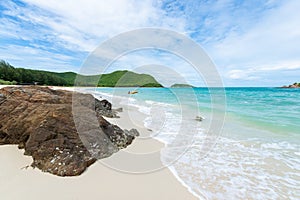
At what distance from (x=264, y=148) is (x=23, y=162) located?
22.1 ft

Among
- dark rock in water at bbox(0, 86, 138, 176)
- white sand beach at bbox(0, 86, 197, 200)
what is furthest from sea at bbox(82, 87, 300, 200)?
dark rock in water at bbox(0, 86, 138, 176)

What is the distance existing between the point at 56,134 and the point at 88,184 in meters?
1.47

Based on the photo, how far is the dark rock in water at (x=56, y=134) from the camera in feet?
10.9

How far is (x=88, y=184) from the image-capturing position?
9.65 ft

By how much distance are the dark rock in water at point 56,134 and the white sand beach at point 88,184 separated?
0.19 meters

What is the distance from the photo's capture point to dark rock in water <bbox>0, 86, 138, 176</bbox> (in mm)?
3330

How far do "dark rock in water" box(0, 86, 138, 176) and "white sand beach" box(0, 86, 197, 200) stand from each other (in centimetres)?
19

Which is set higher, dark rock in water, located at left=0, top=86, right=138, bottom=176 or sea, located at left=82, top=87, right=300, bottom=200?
dark rock in water, located at left=0, top=86, right=138, bottom=176

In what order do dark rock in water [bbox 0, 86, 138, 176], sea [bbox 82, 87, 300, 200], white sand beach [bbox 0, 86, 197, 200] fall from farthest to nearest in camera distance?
dark rock in water [bbox 0, 86, 138, 176] < sea [bbox 82, 87, 300, 200] < white sand beach [bbox 0, 86, 197, 200]

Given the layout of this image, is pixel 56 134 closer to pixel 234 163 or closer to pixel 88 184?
pixel 88 184

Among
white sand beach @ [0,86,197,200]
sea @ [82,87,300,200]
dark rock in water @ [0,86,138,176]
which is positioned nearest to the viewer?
white sand beach @ [0,86,197,200]

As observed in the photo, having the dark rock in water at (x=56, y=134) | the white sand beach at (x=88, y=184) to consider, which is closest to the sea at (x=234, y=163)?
the white sand beach at (x=88, y=184)

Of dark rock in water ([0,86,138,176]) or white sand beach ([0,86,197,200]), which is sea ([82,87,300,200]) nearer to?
white sand beach ([0,86,197,200])

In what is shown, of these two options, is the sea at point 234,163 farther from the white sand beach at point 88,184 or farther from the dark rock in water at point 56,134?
the dark rock in water at point 56,134
